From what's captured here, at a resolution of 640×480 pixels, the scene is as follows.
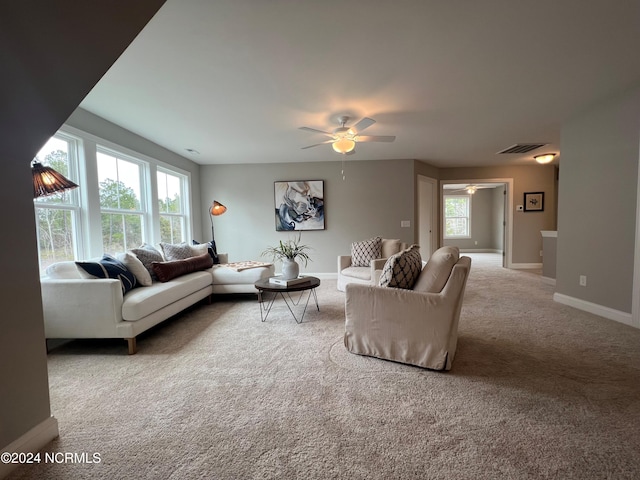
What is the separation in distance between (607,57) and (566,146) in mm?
1688

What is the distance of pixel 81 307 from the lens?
2330 millimetres

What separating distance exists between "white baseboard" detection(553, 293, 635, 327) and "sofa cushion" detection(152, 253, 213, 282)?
→ 4.85 m

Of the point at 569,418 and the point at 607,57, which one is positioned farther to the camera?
the point at 607,57

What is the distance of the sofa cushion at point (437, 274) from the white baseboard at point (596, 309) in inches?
89.9

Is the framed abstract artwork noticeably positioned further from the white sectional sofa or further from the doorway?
the white sectional sofa

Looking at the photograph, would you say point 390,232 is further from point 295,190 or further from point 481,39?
point 481,39

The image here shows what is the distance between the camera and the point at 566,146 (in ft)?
11.7

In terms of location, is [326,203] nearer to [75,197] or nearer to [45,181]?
[75,197]

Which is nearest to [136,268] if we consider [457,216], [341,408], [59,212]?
[59,212]

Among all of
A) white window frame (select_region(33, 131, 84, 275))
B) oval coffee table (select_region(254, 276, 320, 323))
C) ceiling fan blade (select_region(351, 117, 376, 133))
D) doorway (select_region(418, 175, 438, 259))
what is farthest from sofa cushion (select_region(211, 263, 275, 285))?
doorway (select_region(418, 175, 438, 259))

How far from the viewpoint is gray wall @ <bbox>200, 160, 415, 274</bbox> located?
222 inches

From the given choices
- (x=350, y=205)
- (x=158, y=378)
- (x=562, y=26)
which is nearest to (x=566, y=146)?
(x=562, y=26)

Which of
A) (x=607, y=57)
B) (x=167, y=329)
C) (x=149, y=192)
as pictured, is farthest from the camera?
(x=149, y=192)

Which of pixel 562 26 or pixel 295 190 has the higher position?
pixel 562 26
